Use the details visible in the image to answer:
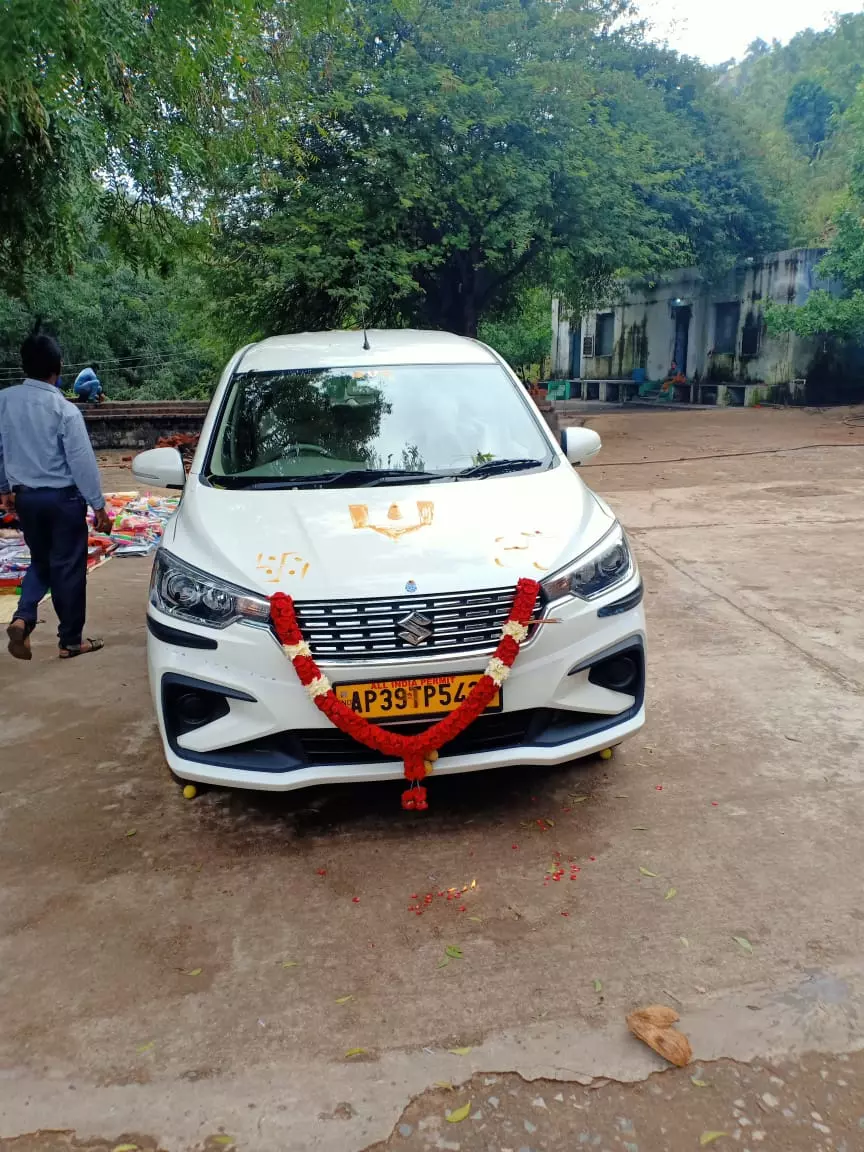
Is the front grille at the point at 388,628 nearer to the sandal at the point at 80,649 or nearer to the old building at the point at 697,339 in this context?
the sandal at the point at 80,649

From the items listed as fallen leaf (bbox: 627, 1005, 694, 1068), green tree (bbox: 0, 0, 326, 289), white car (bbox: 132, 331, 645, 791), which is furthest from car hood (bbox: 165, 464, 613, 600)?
green tree (bbox: 0, 0, 326, 289)

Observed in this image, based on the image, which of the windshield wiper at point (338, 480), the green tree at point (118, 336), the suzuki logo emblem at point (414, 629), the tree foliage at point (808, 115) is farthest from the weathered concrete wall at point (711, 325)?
the suzuki logo emblem at point (414, 629)

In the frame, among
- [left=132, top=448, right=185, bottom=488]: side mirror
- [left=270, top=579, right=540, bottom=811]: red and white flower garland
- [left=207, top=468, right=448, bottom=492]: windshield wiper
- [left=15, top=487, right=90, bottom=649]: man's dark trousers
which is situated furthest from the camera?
[left=15, top=487, right=90, bottom=649]: man's dark trousers

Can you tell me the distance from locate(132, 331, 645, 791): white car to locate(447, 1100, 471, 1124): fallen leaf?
111 cm

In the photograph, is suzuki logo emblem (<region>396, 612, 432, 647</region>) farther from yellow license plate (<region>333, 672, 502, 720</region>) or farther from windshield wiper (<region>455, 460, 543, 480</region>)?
windshield wiper (<region>455, 460, 543, 480</region>)

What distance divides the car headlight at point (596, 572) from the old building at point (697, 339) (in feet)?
69.5

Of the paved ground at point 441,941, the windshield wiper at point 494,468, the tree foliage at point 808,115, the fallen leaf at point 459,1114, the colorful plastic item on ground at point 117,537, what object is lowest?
the colorful plastic item on ground at point 117,537

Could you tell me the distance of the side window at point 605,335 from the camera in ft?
104

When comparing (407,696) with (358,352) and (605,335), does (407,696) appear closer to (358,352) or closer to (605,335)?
(358,352)

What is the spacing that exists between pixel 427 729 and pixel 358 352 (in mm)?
2342

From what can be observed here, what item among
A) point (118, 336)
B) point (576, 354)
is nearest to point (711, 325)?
point (576, 354)

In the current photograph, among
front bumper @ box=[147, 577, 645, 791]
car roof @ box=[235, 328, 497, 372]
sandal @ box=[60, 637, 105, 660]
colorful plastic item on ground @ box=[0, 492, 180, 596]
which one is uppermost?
car roof @ box=[235, 328, 497, 372]

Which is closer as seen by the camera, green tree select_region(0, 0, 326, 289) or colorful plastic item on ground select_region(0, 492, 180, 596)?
green tree select_region(0, 0, 326, 289)

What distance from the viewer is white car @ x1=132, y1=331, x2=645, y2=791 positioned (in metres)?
2.99
